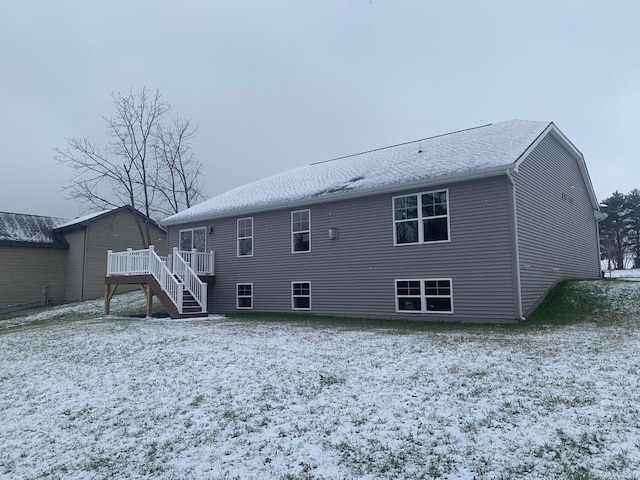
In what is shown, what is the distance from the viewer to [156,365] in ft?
23.0

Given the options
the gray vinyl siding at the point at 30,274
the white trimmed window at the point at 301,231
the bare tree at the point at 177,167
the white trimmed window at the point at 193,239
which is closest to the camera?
the white trimmed window at the point at 301,231

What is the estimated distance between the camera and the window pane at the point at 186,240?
61.2 ft

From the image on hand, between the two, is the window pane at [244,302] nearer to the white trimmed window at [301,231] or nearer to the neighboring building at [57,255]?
the white trimmed window at [301,231]

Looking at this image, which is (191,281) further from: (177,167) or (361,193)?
(177,167)

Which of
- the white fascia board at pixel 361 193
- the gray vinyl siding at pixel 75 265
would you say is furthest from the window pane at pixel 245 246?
the gray vinyl siding at pixel 75 265

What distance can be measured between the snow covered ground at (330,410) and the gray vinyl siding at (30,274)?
20.5 meters

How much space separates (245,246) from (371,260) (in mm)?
5590

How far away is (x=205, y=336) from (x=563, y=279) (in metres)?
11.3

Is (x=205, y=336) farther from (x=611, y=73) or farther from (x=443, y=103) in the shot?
(x=443, y=103)

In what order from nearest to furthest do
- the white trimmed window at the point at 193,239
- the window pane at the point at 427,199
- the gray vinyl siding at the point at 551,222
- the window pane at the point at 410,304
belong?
the gray vinyl siding at the point at 551,222, the window pane at the point at 427,199, the window pane at the point at 410,304, the white trimmed window at the point at 193,239

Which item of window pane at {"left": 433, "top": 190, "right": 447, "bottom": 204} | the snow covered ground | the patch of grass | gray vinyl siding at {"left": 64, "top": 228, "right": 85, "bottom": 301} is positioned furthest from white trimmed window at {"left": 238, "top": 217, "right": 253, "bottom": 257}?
gray vinyl siding at {"left": 64, "top": 228, "right": 85, "bottom": 301}

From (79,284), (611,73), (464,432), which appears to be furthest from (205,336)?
(611,73)

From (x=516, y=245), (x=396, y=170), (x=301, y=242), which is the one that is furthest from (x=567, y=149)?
(x=301, y=242)

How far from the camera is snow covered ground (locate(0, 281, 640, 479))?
12.0 ft
